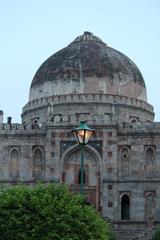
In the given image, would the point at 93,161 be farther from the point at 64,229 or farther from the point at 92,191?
the point at 64,229

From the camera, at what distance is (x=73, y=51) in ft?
205

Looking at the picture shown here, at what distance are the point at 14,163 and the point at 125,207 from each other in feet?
29.1

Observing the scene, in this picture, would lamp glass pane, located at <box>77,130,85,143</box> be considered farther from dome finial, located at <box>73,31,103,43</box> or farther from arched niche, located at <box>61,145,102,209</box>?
dome finial, located at <box>73,31,103,43</box>

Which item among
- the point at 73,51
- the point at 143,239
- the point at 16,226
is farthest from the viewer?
the point at 73,51

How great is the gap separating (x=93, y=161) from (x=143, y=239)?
741 cm

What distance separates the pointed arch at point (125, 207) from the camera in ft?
174

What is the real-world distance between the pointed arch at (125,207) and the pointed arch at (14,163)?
8094 millimetres

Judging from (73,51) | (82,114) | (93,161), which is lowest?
(93,161)

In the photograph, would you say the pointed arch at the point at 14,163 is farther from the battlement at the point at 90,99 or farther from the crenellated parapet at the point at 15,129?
the battlement at the point at 90,99

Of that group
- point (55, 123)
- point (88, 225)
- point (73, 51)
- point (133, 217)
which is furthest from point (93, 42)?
point (88, 225)

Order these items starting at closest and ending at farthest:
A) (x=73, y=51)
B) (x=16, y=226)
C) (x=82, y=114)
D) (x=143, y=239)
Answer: (x=16, y=226) → (x=143, y=239) → (x=82, y=114) → (x=73, y=51)

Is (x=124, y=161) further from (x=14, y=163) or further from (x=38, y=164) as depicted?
(x=14, y=163)

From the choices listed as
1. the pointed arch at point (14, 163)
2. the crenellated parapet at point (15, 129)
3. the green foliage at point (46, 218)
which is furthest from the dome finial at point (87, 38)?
the green foliage at point (46, 218)

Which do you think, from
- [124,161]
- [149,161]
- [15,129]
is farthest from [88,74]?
[149,161]
